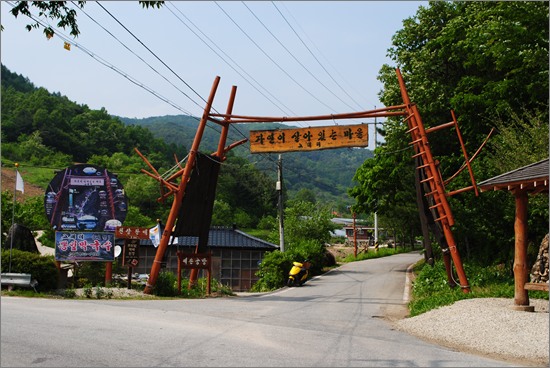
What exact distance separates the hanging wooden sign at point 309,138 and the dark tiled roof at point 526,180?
18.4 feet

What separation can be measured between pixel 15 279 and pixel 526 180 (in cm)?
1443

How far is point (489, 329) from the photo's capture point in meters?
11.3

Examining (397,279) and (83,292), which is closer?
(83,292)

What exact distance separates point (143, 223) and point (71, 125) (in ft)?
134

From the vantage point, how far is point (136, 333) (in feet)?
33.0

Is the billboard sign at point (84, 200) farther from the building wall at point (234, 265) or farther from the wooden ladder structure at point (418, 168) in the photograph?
the building wall at point (234, 265)

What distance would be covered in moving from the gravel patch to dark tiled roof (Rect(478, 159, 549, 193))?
112 inches

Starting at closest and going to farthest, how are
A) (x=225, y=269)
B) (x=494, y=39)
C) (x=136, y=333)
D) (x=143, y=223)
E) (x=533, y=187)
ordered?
(x=136, y=333)
(x=533, y=187)
(x=494, y=39)
(x=225, y=269)
(x=143, y=223)

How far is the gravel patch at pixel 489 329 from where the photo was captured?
9.83 meters

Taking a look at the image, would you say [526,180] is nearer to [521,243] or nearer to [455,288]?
[521,243]

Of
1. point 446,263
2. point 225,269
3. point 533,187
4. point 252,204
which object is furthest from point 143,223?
point 533,187

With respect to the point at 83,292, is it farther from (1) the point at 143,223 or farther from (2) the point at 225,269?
(1) the point at 143,223

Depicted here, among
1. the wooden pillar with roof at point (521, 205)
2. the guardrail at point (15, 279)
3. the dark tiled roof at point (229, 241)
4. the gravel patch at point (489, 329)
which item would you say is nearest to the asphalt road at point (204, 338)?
the gravel patch at point (489, 329)

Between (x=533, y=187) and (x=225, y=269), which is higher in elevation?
(x=533, y=187)
